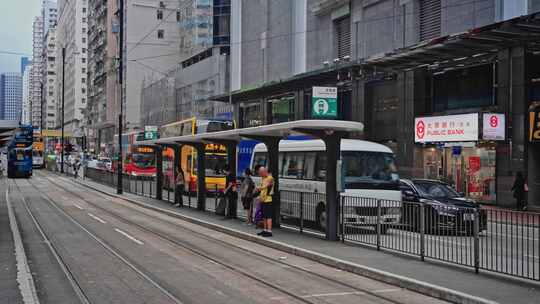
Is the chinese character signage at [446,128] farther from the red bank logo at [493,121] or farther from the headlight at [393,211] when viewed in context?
the headlight at [393,211]

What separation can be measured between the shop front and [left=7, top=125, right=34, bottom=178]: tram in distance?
3495 cm

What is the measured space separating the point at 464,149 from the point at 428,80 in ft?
15.3

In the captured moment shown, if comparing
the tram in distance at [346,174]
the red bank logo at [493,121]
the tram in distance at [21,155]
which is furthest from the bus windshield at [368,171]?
the tram in distance at [21,155]

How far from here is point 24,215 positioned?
2258cm

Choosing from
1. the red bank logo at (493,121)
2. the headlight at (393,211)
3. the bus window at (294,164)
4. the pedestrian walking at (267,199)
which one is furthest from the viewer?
the red bank logo at (493,121)

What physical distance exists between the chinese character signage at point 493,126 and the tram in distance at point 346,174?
10386 mm

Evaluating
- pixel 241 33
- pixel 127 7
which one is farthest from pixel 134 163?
pixel 127 7

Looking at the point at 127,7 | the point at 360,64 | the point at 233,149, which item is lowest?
the point at 233,149

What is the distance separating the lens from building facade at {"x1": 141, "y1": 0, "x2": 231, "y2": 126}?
59438 millimetres

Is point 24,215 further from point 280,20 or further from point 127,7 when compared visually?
point 127,7

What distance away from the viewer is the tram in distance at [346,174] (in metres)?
17.1

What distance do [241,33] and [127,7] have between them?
42.5 meters

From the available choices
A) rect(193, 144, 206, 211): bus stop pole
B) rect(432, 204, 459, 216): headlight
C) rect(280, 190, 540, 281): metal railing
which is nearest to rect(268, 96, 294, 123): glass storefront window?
rect(193, 144, 206, 211): bus stop pole

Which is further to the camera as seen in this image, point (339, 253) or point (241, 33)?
→ point (241, 33)
